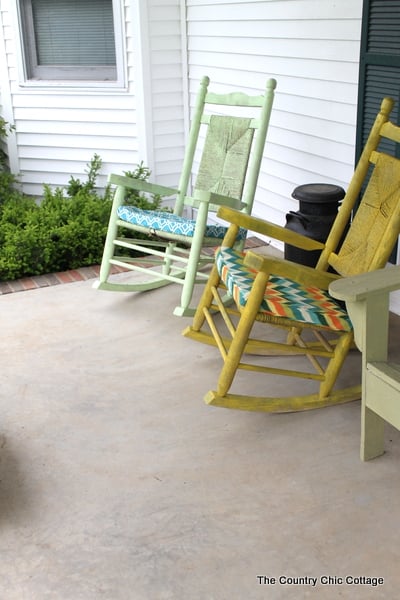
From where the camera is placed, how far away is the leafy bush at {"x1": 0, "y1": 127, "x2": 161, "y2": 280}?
161 inches

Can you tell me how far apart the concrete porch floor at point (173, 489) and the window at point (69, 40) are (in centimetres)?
281

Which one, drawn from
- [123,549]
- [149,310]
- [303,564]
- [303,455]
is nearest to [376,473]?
[303,455]

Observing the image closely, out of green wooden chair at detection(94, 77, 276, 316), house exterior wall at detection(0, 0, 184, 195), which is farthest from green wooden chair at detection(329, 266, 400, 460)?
house exterior wall at detection(0, 0, 184, 195)

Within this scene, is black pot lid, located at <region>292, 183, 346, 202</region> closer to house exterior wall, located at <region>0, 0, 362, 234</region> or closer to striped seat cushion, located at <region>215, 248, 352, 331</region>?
house exterior wall, located at <region>0, 0, 362, 234</region>

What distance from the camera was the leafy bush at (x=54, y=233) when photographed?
4.10 m

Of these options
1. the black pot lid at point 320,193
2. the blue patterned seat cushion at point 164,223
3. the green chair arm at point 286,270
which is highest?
the black pot lid at point 320,193

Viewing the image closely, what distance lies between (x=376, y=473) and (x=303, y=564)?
1.62 ft

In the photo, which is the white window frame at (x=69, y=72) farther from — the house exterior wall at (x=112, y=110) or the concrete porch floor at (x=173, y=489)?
the concrete porch floor at (x=173, y=489)

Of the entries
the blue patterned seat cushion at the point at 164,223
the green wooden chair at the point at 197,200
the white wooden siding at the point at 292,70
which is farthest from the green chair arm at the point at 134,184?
the white wooden siding at the point at 292,70

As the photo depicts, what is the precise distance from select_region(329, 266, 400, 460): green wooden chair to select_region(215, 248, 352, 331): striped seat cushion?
0.24 metres

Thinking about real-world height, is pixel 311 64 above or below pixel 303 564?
above

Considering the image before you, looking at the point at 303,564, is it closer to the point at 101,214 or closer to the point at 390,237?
the point at 390,237

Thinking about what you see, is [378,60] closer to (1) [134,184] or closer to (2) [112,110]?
(1) [134,184]

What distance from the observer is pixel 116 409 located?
2.69 metres
